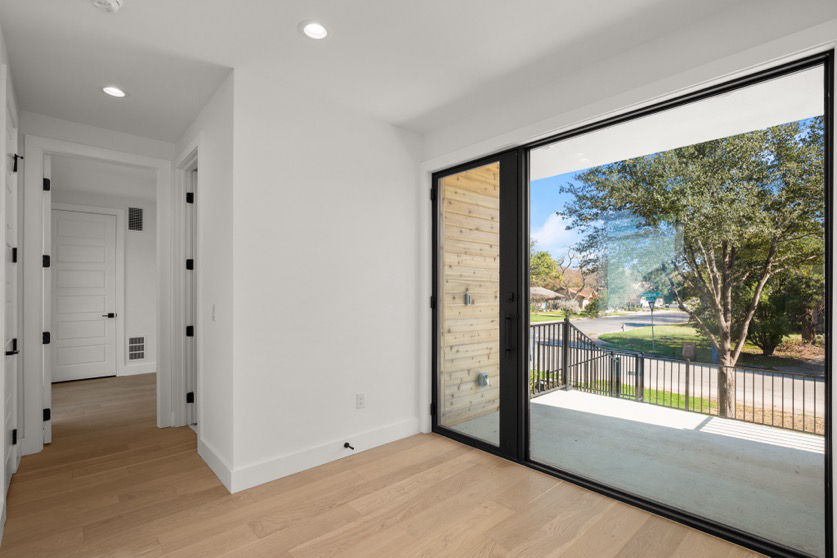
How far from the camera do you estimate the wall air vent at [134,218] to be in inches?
239

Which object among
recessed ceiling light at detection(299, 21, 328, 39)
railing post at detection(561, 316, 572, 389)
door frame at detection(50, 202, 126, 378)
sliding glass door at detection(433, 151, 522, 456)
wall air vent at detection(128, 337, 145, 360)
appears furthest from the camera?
wall air vent at detection(128, 337, 145, 360)

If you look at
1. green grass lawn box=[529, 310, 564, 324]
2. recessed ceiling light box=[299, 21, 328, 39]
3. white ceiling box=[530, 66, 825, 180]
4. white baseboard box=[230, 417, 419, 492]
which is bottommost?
white baseboard box=[230, 417, 419, 492]

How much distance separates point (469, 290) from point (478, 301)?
0.13 meters

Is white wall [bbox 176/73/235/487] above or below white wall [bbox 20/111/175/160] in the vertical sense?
below

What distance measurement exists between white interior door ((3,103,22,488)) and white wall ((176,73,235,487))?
1.06 meters

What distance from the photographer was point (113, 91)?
2926 millimetres

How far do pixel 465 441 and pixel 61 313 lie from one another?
555 centimetres

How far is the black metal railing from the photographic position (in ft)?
6.42

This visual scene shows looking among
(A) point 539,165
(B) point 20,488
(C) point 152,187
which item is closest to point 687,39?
(A) point 539,165

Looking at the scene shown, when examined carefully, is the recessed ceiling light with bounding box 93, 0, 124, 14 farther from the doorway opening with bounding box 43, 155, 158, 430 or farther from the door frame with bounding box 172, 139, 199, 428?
the doorway opening with bounding box 43, 155, 158, 430

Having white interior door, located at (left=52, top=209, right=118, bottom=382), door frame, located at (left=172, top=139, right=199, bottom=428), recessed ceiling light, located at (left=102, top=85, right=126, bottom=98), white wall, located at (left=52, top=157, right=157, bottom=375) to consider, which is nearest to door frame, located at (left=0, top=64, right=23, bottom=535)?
recessed ceiling light, located at (left=102, top=85, right=126, bottom=98)

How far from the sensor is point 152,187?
5.61m

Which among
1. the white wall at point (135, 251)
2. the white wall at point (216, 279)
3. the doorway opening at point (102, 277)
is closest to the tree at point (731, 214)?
the white wall at point (216, 279)

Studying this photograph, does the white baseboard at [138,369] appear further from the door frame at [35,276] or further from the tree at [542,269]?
the tree at [542,269]
